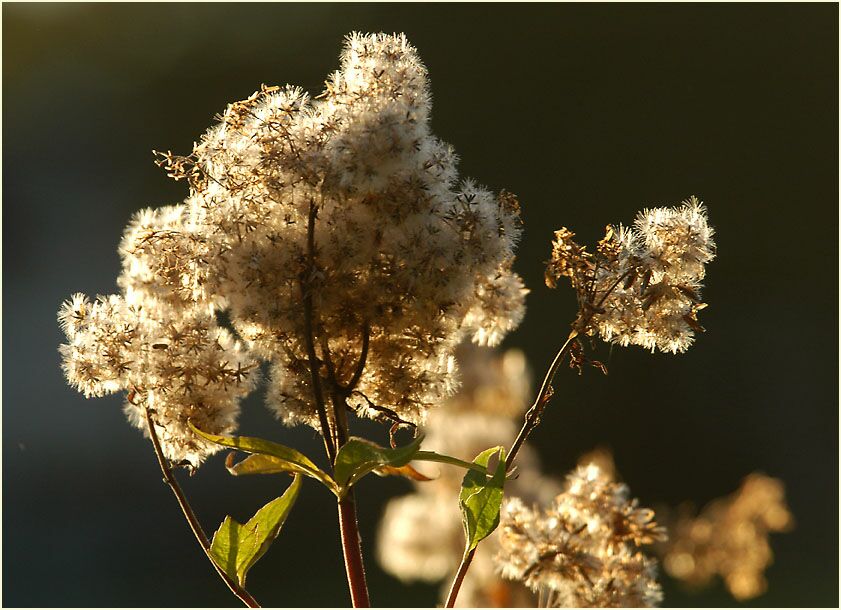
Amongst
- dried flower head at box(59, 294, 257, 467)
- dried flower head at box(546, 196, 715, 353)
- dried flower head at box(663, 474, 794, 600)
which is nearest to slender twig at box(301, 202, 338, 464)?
dried flower head at box(59, 294, 257, 467)

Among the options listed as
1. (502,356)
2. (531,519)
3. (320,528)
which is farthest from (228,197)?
(320,528)

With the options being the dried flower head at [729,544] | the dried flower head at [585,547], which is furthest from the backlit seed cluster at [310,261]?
the dried flower head at [729,544]

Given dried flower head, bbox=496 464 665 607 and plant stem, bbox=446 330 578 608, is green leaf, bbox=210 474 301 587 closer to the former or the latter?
plant stem, bbox=446 330 578 608

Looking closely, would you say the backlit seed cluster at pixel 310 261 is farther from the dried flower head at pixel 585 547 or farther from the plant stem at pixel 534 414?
the dried flower head at pixel 585 547

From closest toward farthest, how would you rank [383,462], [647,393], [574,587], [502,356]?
1. [383,462]
2. [574,587]
3. [502,356]
4. [647,393]

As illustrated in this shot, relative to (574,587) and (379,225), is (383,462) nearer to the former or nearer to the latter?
(379,225)

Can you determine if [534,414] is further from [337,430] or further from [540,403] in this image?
[337,430]
